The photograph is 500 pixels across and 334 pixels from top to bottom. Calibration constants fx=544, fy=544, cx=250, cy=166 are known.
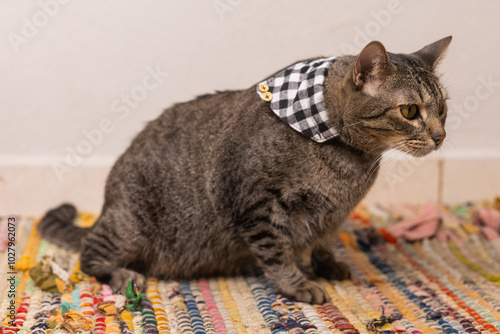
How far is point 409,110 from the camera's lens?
1447mm

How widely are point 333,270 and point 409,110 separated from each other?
2.10 ft

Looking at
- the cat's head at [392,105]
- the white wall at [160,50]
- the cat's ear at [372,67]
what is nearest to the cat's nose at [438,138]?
the cat's head at [392,105]

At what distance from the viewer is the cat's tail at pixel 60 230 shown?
1996 millimetres

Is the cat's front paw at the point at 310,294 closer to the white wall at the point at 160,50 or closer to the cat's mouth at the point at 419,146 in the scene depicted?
the cat's mouth at the point at 419,146

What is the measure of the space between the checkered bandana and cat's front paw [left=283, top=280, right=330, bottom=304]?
444 millimetres

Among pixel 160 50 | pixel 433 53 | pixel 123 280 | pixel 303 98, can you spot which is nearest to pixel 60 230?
pixel 123 280

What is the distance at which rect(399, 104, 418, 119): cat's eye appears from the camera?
1.44 m

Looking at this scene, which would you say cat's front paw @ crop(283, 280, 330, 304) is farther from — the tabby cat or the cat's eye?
the cat's eye

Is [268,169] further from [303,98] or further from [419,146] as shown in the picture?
[419,146]

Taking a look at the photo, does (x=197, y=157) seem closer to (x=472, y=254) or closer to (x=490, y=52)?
(x=472, y=254)

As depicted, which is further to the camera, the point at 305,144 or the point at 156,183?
the point at 156,183

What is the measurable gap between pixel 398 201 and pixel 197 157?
1.29 meters

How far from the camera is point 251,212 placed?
1.61 meters

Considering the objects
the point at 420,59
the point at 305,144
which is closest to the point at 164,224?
the point at 305,144
